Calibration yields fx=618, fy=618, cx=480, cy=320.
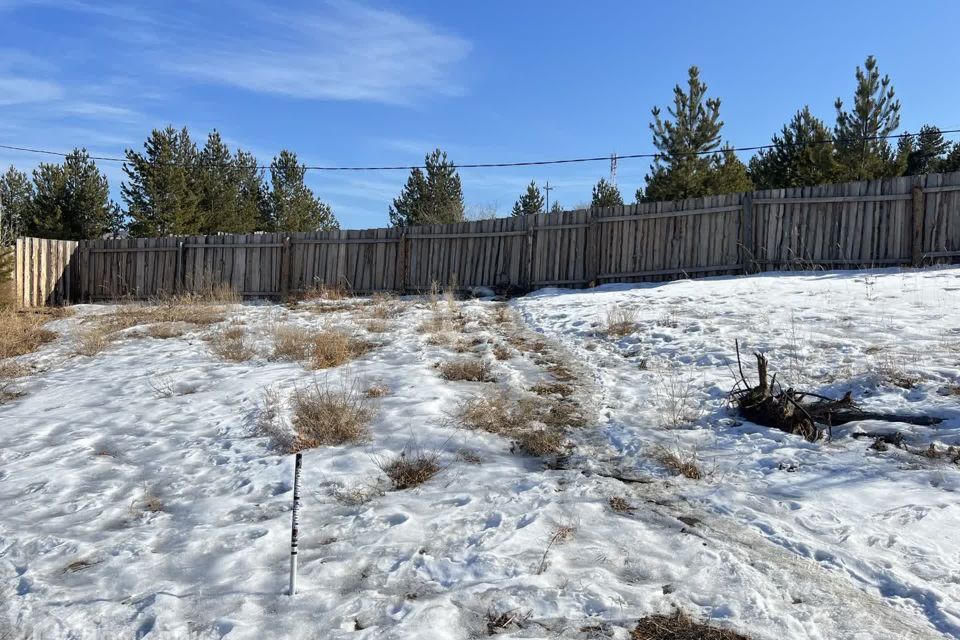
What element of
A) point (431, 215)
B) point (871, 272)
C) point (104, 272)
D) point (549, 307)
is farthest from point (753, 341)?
point (431, 215)

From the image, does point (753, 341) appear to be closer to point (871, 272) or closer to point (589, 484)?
point (589, 484)

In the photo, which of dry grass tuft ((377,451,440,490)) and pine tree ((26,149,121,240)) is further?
pine tree ((26,149,121,240))

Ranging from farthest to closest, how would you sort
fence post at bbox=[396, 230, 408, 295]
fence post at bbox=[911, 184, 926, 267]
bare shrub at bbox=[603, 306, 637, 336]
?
fence post at bbox=[396, 230, 408, 295]
fence post at bbox=[911, 184, 926, 267]
bare shrub at bbox=[603, 306, 637, 336]

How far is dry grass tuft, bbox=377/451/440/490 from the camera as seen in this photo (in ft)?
12.9

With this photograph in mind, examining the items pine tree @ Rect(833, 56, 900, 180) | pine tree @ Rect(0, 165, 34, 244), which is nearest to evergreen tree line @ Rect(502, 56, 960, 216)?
pine tree @ Rect(833, 56, 900, 180)

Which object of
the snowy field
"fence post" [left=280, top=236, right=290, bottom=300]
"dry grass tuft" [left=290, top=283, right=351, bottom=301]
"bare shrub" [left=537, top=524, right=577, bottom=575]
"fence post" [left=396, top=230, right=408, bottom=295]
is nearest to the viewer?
the snowy field

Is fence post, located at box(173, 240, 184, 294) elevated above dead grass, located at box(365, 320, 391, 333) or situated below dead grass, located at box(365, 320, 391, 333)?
above

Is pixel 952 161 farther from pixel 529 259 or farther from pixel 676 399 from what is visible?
pixel 676 399

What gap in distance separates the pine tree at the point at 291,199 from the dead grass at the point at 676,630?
32.9 meters

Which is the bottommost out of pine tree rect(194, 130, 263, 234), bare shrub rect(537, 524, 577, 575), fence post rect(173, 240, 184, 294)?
bare shrub rect(537, 524, 577, 575)

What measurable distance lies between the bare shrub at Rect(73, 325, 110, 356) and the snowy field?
1274 millimetres

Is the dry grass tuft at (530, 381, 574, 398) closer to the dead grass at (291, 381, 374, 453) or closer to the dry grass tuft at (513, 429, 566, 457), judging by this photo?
the dry grass tuft at (513, 429, 566, 457)

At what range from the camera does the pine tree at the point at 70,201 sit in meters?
27.4

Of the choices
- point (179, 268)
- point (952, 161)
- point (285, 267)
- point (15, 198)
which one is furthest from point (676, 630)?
point (15, 198)
